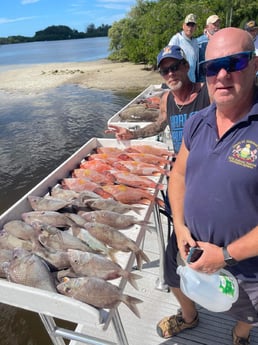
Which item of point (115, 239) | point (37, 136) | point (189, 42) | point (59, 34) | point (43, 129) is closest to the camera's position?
point (115, 239)

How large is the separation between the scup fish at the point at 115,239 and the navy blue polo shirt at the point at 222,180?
440 millimetres

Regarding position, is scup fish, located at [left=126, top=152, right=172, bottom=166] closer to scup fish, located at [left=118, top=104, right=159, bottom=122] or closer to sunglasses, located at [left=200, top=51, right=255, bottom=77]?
sunglasses, located at [left=200, top=51, right=255, bottom=77]

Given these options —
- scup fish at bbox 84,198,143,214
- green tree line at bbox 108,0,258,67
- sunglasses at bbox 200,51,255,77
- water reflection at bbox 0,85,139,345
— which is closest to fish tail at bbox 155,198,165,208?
scup fish at bbox 84,198,143,214

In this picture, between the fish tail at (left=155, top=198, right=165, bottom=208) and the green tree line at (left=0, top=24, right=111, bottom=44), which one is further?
the green tree line at (left=0, top=24, right=111, bottom=44)

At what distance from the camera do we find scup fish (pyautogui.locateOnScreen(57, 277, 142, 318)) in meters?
1.72

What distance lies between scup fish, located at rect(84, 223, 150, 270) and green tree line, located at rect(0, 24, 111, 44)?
165 meters

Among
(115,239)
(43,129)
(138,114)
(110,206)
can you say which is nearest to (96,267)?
(115,239)

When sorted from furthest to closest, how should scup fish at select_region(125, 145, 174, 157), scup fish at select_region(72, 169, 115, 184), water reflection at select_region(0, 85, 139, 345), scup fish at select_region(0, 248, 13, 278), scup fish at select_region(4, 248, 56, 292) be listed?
water reflection at select_region(0, 85, 139, 345), scup fish at select_region(125, 145, 174, 157), scup fish at select_region(72, 169, 115, 184), scup fish at select_region(0, 248, 13, 278), scup fish at select_region(4, 248, 56, 292)

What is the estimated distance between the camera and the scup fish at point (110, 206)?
2.57 meters

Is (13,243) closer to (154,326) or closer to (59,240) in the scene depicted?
(59,240)

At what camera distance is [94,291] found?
1.75 m

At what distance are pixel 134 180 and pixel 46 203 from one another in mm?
808

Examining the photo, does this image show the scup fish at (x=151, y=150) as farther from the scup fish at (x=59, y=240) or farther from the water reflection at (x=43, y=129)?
the water reflection at (x=43, y=129)

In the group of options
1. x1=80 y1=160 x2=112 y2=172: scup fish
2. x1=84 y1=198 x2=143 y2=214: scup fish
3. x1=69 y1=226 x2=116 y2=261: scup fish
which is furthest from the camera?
x1=80 y1=160 x2=112 y2=172: scup fish
